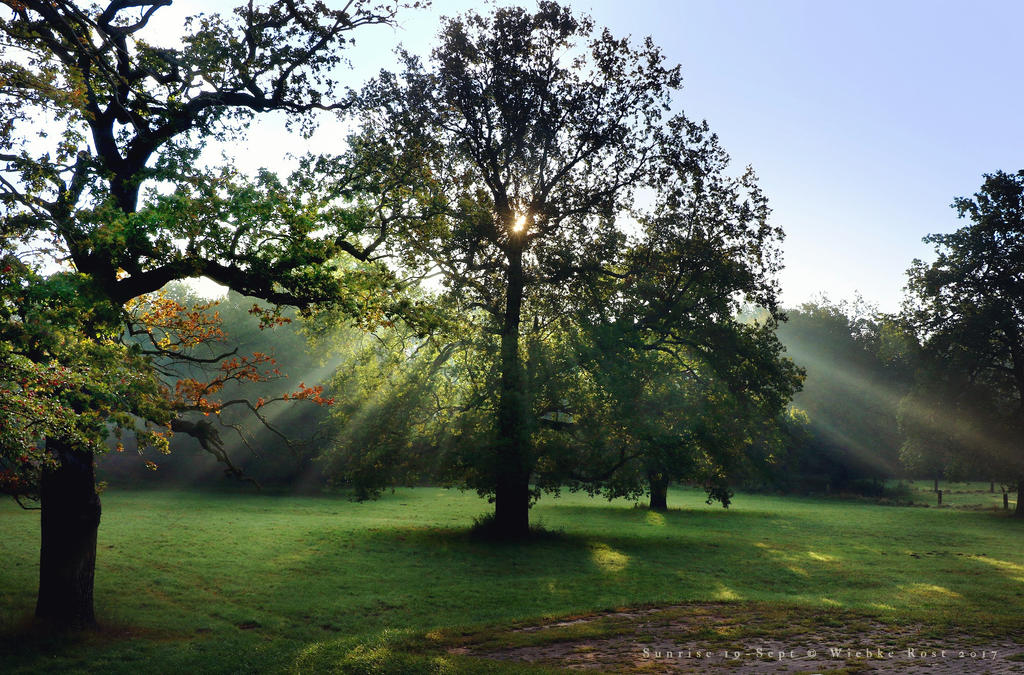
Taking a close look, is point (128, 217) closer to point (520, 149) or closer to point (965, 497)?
point (520, 149)

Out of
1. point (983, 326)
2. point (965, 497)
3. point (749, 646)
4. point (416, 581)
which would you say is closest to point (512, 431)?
point (416, 581)

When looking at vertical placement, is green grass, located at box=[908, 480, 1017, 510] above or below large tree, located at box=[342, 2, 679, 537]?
below

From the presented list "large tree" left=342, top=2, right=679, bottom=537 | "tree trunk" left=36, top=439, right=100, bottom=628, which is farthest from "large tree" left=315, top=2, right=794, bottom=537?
"tree trunk" left=36, top=439, right=100, bottom=628

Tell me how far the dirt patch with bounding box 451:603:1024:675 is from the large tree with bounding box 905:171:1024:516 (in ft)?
120

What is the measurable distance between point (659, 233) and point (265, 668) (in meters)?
22.5

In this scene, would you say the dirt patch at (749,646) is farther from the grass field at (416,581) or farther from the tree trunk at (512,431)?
the tree trunk at (512,431)

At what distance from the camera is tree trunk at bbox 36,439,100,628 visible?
515 inches

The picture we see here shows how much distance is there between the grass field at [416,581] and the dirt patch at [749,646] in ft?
1.65

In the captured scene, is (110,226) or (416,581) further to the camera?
(416,581)

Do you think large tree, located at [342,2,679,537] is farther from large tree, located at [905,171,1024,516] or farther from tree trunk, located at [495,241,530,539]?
large tree, located at [905,171,1024,516]

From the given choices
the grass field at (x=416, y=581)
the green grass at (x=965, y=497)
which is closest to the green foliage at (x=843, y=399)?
the green grass at (x=965, y=497)

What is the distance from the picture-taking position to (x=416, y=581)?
18672mm

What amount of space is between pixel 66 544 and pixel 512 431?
13.1m

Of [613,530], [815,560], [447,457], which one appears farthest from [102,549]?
[815,560]
